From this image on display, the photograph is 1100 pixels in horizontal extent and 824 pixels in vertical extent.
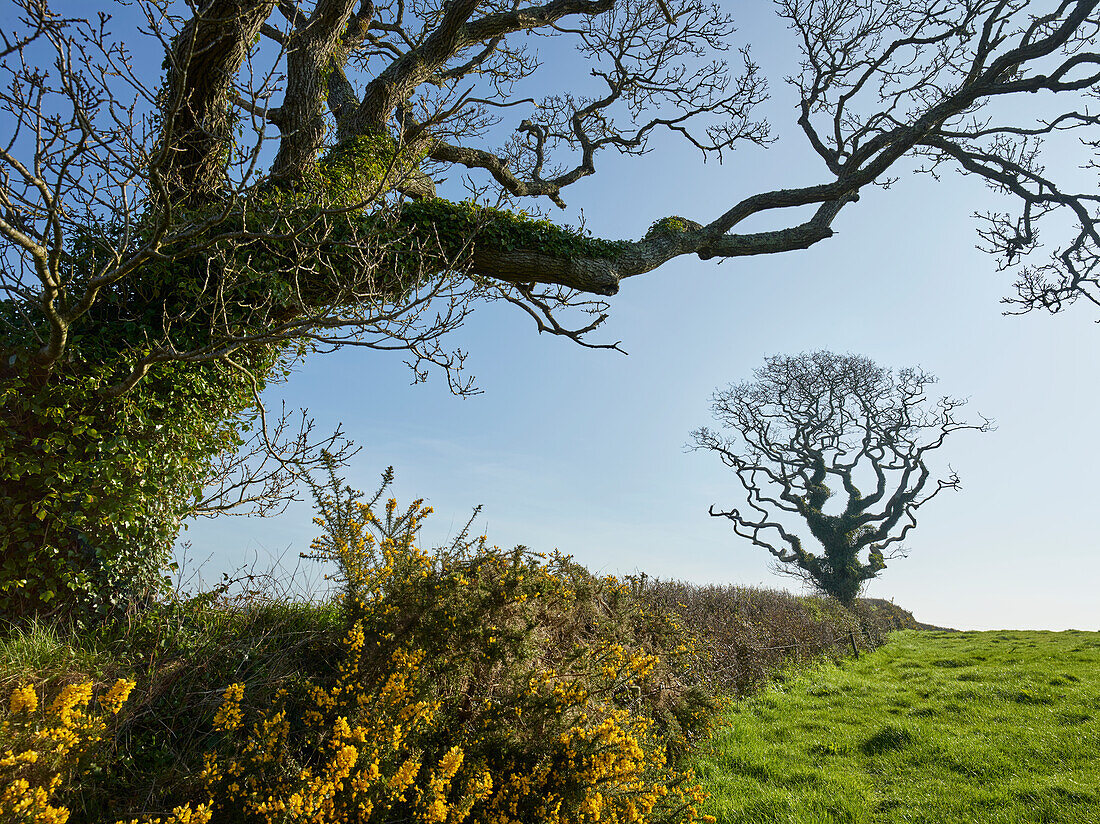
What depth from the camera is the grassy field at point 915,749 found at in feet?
17.5

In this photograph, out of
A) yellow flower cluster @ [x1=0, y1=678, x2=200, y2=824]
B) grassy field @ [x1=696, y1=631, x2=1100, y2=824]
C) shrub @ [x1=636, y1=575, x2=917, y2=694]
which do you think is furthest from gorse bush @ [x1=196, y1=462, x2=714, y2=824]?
shrub @ [x1=636, y1=575, x2=917, y2=694]

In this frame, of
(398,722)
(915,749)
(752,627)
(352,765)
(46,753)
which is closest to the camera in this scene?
(46,753)

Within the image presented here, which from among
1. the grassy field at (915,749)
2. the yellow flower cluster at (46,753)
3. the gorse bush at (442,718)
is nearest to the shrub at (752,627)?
the grassy field at (915,749)

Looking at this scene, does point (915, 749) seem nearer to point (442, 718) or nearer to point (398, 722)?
point (442, 718)

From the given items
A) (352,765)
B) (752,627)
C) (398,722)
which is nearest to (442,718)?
(398,722)

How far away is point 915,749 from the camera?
272 inches

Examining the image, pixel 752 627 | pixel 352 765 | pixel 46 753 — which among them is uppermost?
pixel 752 627

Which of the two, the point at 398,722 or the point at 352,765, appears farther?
the point at 398,722

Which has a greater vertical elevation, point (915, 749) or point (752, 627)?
point (752, 627)

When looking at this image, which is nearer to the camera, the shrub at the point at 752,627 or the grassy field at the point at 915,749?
the grassy field at the point at 915,749

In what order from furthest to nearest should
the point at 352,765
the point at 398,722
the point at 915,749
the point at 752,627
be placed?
1. the point at 752,627
2. the point at 915,749
3. the point at 398,722
4. the point at 352,765

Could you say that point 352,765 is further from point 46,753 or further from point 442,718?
point 46,753

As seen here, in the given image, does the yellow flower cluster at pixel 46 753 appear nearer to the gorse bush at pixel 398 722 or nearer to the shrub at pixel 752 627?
the gorse bush at pixel 398 722

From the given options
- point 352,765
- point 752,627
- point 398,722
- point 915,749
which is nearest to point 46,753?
point 352,765
